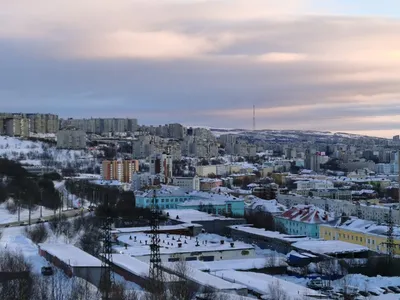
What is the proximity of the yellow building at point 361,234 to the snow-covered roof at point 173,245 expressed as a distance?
2737 mm

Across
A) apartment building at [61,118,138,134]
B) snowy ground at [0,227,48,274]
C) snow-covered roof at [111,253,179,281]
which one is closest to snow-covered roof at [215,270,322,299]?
snow-covered roof at [111,253,179,281]

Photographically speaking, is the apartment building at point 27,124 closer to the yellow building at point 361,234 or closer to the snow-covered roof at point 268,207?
the snow-covered roof at point 268,207

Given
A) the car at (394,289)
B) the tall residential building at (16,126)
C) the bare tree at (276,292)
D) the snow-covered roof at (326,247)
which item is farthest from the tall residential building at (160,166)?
the bare tree at (276,292)

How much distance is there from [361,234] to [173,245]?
4197 millimetres

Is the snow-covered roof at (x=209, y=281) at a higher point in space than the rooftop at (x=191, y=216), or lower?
higher

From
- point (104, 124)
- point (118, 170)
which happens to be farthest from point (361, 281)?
point (104, 124)

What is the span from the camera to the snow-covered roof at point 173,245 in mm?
11719

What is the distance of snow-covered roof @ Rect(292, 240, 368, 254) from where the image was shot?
12.1 meters

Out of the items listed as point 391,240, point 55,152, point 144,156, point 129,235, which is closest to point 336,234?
point 391,240

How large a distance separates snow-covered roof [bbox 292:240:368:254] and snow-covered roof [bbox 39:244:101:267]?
415cm

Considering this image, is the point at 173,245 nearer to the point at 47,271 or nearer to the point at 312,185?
the point at 47,271

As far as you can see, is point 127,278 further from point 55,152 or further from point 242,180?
point 55,152

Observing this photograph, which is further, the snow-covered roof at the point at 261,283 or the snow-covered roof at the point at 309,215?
the snow-covered roof at the point at 309,215

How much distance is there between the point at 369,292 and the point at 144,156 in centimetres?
4096
